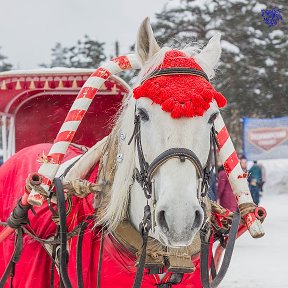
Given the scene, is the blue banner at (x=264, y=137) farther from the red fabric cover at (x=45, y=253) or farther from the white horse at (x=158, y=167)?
the white horse at (x=158, y=167)

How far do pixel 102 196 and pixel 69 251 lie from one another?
0.38m

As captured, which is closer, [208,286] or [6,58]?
[208,286]

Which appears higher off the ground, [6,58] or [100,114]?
[100,114]

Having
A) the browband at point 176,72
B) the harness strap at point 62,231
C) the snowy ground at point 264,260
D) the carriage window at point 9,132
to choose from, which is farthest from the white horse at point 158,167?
the snowy ground at point 264,260

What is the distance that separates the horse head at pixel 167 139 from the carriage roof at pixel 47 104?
1.87 meters

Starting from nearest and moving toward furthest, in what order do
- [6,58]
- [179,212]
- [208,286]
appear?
[179,212]
[208,286]
[6,58]

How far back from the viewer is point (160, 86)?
9.04 ft

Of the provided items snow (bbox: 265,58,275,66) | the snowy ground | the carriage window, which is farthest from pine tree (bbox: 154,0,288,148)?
the carriage window

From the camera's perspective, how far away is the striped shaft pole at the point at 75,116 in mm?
3331

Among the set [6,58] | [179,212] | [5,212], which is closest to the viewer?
[179,212]

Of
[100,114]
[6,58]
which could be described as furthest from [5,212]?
[6,58]

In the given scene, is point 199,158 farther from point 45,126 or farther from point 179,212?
point 45,126

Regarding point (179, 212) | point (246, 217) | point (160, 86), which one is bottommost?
point (246, 217)

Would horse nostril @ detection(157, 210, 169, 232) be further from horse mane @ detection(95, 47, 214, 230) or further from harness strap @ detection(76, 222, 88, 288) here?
harness strap @ detection(76, 222, 88, 288)
